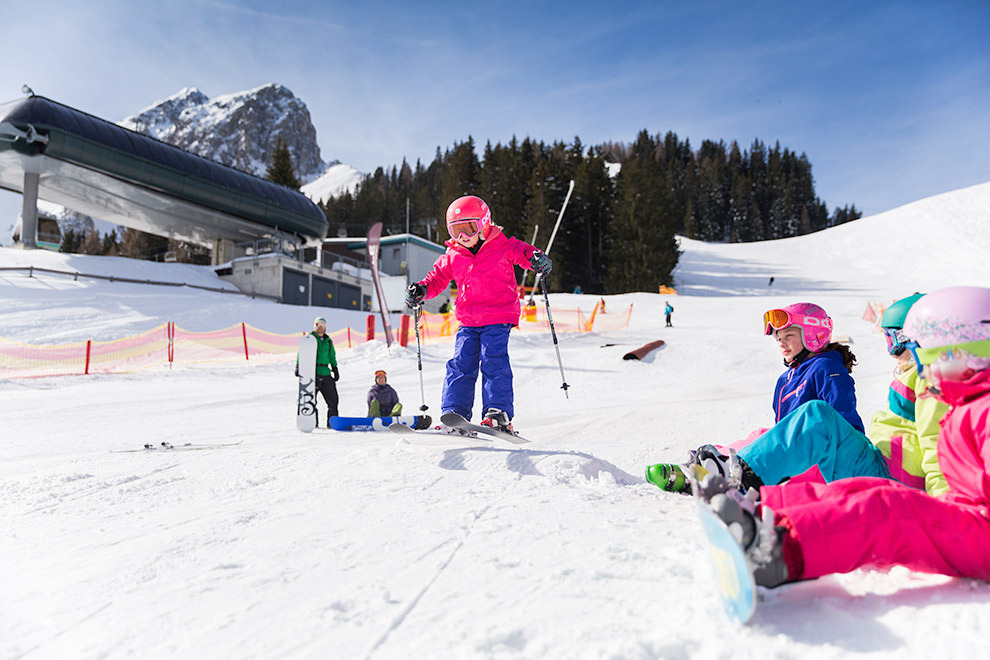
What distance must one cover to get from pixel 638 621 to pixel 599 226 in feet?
138

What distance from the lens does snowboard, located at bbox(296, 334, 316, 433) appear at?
18.6ft

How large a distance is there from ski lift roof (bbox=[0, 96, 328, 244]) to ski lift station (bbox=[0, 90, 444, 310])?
40 millimetres

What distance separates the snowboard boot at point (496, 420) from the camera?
152 inches

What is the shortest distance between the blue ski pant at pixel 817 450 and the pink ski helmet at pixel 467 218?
2565mm

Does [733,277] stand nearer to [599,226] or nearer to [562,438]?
[599,226]

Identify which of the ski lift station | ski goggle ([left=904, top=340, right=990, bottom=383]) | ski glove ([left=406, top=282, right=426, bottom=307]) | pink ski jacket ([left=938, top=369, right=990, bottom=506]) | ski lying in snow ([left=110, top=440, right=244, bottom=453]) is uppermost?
the ski lift station

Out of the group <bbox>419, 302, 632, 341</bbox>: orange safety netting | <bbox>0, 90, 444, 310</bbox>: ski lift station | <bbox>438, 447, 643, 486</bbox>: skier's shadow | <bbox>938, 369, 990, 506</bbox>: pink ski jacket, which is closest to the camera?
<bbox>938, 369, 990, 506</bbox>: pink ski jacket

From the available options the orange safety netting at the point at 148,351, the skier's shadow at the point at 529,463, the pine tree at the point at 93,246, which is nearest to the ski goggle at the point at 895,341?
the skier's shadow at the point at 529,463

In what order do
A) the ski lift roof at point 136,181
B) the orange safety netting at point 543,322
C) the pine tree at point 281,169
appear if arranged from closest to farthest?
the orange safety netting at point 543,322
the ski lift roof at point 136,181
the pine tree at point 281,169

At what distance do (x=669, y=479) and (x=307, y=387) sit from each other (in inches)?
170

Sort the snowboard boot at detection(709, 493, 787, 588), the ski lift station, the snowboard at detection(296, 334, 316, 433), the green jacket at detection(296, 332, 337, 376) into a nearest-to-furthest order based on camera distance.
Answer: the snowboard boot at detection(709, 493, 787, 588) < the snowboard at detection(296, 334, 316, 433) < the green jacket at detection(296, 332, 337, 376) < the ski lift station

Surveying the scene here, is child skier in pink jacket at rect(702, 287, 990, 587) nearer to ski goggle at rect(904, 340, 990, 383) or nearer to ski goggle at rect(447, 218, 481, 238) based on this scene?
ski goggle at rect(904, 340, 990, 383)

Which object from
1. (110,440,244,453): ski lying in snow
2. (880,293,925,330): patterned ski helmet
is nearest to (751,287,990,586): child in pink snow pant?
(880,293,925,330): patterned ski helmet

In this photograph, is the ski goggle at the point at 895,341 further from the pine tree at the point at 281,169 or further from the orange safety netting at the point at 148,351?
the pine tree at the point at 281,169
